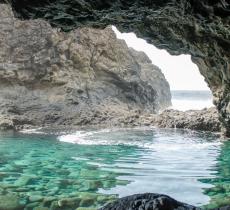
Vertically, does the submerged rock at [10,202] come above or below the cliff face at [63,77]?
below

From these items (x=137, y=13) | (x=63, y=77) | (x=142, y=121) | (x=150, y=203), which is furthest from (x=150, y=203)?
(x=63, y=77)

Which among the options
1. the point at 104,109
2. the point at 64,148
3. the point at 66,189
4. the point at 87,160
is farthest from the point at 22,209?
the point at 104,109

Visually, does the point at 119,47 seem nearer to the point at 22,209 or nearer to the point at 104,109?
the point at 104,109

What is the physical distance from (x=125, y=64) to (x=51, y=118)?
10.0 meters

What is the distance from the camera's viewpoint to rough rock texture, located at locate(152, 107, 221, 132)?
19.6 meters

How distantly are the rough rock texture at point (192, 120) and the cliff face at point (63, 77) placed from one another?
2545 mm

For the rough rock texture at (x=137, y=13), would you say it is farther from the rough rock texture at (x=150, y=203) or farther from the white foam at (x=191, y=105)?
the white foam at (x=191, y=105)

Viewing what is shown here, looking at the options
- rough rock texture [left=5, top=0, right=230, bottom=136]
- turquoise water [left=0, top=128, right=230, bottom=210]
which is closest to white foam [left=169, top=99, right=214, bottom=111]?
turquoise water [left=0, top=128, right=230, bottom=210]

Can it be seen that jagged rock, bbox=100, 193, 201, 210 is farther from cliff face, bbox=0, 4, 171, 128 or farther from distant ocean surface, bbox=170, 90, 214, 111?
distant ocean surface, bbox=170, 90, 214, 111

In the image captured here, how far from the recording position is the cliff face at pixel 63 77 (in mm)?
22766

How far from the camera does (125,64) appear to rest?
30328mm

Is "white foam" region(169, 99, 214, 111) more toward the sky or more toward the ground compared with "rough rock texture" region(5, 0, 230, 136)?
more toward the ground

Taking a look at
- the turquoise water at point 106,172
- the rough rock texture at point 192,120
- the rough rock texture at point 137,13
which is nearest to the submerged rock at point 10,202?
the turquoise water at point 106,172

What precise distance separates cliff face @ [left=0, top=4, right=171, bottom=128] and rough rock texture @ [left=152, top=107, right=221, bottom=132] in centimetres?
254
